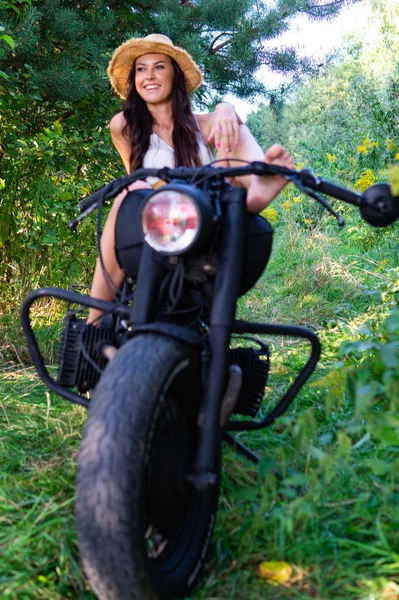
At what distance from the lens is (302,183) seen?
179 cm

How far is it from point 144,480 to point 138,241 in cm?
84

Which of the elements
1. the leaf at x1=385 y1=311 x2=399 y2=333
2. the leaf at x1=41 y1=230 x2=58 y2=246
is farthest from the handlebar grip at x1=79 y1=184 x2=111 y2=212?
the leaf at x1=41 y1=230 x2=58 y2=246

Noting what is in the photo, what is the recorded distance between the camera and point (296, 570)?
63.1 inches

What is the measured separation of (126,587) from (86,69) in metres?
3.93

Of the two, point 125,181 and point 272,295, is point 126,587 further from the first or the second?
point 272,295

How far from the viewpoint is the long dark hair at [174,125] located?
261cm

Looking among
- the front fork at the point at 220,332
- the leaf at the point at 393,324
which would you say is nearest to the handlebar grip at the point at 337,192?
the front fork at the point at 220,332

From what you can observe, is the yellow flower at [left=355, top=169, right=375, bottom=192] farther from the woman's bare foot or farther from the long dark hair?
the woman's bare foot

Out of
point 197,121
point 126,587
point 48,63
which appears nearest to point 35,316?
point 48,63

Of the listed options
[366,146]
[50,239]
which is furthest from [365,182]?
[50,239]

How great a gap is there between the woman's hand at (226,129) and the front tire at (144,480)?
1010 millimetres

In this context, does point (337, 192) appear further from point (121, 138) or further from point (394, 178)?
point (121, 138)

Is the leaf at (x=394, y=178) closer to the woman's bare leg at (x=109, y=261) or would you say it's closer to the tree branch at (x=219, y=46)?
the woman's bare leg at (x=109, y=261)

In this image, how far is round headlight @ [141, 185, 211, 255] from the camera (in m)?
1.57
